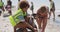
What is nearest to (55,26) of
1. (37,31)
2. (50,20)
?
(50,20)

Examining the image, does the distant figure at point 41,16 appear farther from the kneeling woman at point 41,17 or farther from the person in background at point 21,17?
the person in background at point 21,17

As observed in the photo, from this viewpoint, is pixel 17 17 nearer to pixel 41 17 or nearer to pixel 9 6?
pixel 41 17

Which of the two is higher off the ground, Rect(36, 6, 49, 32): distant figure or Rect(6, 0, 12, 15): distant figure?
Rect(6, 0, 12, 15): distant figure

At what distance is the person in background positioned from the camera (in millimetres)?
1688

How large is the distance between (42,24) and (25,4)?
296 millimetres

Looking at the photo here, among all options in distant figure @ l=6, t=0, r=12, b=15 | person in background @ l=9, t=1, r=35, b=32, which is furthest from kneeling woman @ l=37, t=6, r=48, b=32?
distant figure @ l=6, t=0, r=12, b=15

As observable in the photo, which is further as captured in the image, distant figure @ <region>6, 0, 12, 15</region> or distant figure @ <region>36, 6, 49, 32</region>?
distant figure @ <region>6, 0, 12, 15</region>

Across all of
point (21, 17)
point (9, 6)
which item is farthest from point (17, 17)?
point (9, 6)

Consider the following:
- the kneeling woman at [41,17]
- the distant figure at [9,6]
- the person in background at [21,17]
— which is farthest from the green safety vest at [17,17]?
the distant figure at [9,6]

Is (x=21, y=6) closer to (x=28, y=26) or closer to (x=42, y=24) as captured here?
(x=28, y=26)

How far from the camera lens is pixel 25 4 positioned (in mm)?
1698

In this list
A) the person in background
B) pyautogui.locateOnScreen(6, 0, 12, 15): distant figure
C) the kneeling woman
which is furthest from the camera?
pyautogui.locateOnScreen(6, 0, 12, 15): distant figure

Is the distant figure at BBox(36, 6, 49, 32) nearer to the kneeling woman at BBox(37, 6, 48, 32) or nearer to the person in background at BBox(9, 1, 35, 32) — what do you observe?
the kneeling woman at BBox(37, 6, 48, 32)

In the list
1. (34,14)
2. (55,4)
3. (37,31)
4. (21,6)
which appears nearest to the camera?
(21,6)
